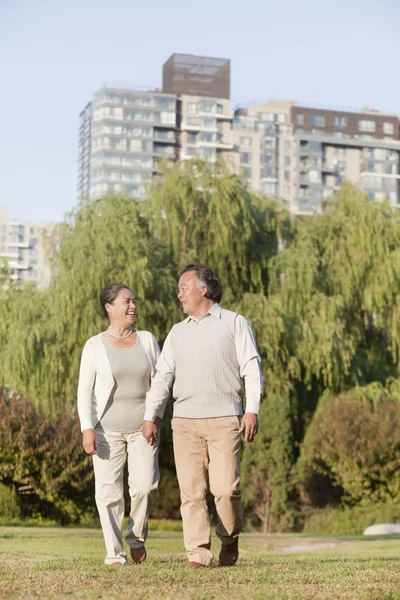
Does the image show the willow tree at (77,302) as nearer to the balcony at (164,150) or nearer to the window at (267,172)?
the balcony at (164,150)

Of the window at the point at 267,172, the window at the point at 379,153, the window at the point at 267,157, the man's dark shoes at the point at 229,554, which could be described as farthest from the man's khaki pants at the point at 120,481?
the window at the point at 379,153

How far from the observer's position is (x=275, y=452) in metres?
22.9

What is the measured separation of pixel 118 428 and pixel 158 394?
425 mm

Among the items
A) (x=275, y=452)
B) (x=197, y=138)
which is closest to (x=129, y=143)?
(x=197, y=138)

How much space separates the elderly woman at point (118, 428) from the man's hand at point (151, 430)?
0.38 feet

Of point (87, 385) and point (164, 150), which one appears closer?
point (87, 385)

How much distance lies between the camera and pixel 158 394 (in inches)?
277

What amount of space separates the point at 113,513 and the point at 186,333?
4.52ft

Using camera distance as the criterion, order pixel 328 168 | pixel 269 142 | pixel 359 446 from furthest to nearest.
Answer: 1. pixel 328 168
2. pixel 269 142
3. pixel 359 446

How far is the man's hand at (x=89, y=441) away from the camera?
23.2 ft

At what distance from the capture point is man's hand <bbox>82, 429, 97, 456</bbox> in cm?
707

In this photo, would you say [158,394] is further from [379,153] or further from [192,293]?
[379,153]

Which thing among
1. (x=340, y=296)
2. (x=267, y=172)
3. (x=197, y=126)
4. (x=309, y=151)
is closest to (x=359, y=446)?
(x=340, y=296)

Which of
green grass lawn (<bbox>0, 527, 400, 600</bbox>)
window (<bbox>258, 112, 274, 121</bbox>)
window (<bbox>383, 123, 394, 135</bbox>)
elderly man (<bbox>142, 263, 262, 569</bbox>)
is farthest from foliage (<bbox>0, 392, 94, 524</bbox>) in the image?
window (<bbox>383, 123, 394, 135</bbox>)
